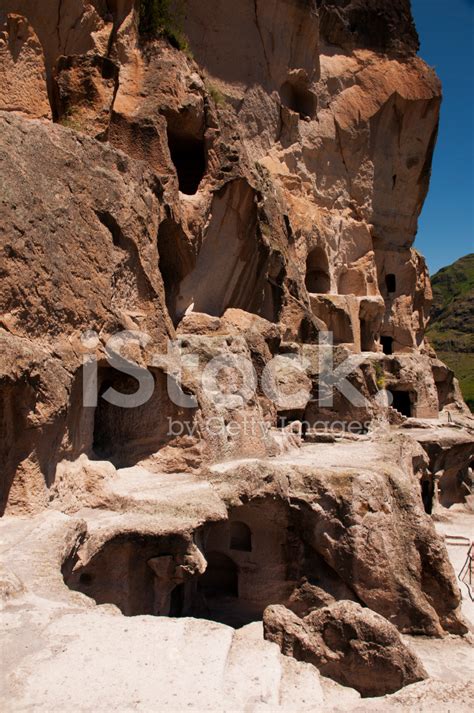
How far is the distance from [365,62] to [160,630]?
2403cm

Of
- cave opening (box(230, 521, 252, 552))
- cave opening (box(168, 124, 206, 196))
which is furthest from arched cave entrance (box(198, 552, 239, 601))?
cave opening (box(168, 124, 206, 196))

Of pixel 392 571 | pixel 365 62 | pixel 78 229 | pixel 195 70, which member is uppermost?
pixel 365 62

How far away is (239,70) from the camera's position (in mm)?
18047

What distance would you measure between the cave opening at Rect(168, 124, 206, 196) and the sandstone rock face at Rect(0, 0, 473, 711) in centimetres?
4

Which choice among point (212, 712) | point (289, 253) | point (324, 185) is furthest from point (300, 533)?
point (324, 185)

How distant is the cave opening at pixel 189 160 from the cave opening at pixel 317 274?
983 centimetres

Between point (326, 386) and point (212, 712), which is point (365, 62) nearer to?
point (326, 386)

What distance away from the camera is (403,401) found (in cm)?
1986

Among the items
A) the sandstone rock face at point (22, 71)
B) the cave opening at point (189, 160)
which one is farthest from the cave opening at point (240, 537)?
the sandstone rock face at point (22, 71)

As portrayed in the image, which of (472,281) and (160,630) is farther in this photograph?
(472,281)

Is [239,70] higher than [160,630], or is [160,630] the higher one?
[239,70]

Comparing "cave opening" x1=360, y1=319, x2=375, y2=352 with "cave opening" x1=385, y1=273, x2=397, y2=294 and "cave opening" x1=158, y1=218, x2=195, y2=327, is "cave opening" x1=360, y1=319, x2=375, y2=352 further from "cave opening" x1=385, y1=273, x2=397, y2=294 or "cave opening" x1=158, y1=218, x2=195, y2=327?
"cave opening" x1=158, y1=218, x2=195, y2=327

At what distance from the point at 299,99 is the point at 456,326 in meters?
38.8

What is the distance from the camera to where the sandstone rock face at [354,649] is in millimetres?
4906
